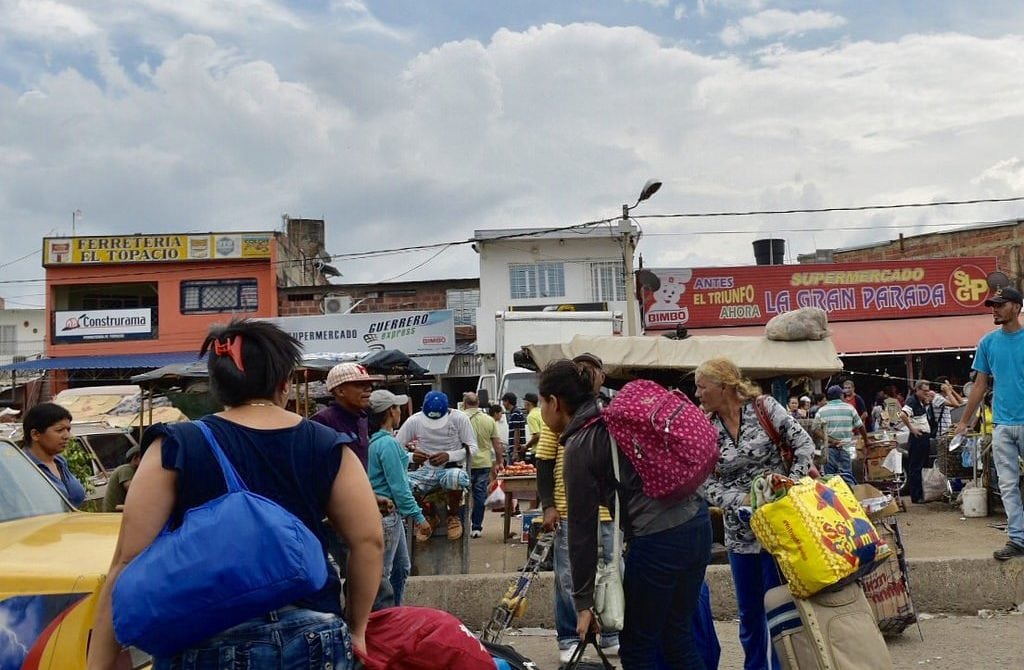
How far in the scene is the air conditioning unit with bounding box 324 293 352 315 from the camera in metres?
33.0

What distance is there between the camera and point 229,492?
235 centimetres

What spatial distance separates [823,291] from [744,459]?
24052 mm

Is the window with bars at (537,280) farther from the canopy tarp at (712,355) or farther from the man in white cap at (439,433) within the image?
the man in white cap at (439,433)

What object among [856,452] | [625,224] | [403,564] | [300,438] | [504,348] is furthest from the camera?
[625,224]

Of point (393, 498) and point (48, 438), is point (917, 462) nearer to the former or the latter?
point (393, 498)

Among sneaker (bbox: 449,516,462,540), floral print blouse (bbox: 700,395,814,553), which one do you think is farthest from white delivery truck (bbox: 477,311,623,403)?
floral print blouse (bbox: 700,395,814,553)

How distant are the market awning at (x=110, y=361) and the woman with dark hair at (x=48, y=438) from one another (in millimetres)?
28066

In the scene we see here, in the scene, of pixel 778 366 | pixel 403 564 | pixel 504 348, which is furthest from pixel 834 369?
pixel 504 348

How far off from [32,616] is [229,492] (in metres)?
1.50

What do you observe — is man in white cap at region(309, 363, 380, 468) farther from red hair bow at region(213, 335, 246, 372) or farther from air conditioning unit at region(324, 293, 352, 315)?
air conditioning unit at region(324, 293, 352, 315)

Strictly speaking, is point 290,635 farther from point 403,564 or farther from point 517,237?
point 517,237

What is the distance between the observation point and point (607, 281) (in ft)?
106

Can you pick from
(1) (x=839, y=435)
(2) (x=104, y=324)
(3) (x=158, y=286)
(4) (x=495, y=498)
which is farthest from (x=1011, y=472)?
(2) (x=104, y=324)

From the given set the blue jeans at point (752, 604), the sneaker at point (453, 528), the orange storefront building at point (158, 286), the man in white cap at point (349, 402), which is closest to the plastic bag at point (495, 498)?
the sneaker at point (453, 528)
